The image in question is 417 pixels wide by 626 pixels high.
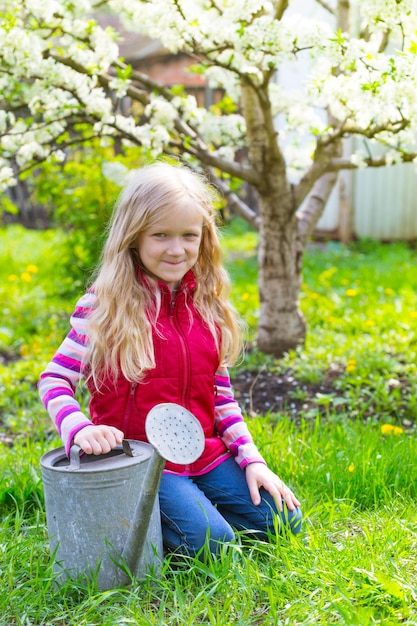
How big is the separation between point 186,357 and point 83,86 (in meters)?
1.48

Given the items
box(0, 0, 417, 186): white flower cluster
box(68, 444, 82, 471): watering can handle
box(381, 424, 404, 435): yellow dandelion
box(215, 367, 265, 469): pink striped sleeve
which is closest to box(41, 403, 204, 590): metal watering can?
box(68, 444, 82, 471): watering can handle

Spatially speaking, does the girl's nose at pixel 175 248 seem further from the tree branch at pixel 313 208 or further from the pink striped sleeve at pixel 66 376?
the tree branch at pixel 313 208

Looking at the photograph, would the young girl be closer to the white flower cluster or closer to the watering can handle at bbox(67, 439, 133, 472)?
the watering can handle at bbox(67, 439, 133, 472)

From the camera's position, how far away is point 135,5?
3.01 metres

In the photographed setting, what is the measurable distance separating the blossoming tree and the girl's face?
0.94 m

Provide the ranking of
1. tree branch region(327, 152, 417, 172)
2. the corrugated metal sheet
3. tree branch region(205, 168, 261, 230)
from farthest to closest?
the corrugated metal sheet → tree branch region(205, 168, 261, 230) → tree branch region(327, 152, 417, 172)

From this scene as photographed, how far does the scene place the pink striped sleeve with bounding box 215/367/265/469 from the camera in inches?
87.4

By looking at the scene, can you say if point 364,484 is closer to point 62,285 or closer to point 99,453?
point 99,453

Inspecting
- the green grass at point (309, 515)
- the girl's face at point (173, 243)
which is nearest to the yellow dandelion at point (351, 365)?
the green grass at point (309, 515)

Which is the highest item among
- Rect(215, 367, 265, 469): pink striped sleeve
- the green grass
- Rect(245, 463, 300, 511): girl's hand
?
Rect(215, 367, 265, 469): pink striped sleeve

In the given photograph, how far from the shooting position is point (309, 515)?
226 cm

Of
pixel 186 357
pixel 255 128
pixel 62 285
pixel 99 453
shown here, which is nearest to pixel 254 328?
pixel 255 128

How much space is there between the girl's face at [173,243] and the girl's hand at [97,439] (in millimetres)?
522

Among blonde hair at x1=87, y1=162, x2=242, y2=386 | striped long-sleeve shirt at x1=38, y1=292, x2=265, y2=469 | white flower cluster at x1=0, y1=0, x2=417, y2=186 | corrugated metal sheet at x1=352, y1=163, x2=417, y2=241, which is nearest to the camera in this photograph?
striped long-sleeve shirt at x1=38, y1=292, x2=265, y2=469
